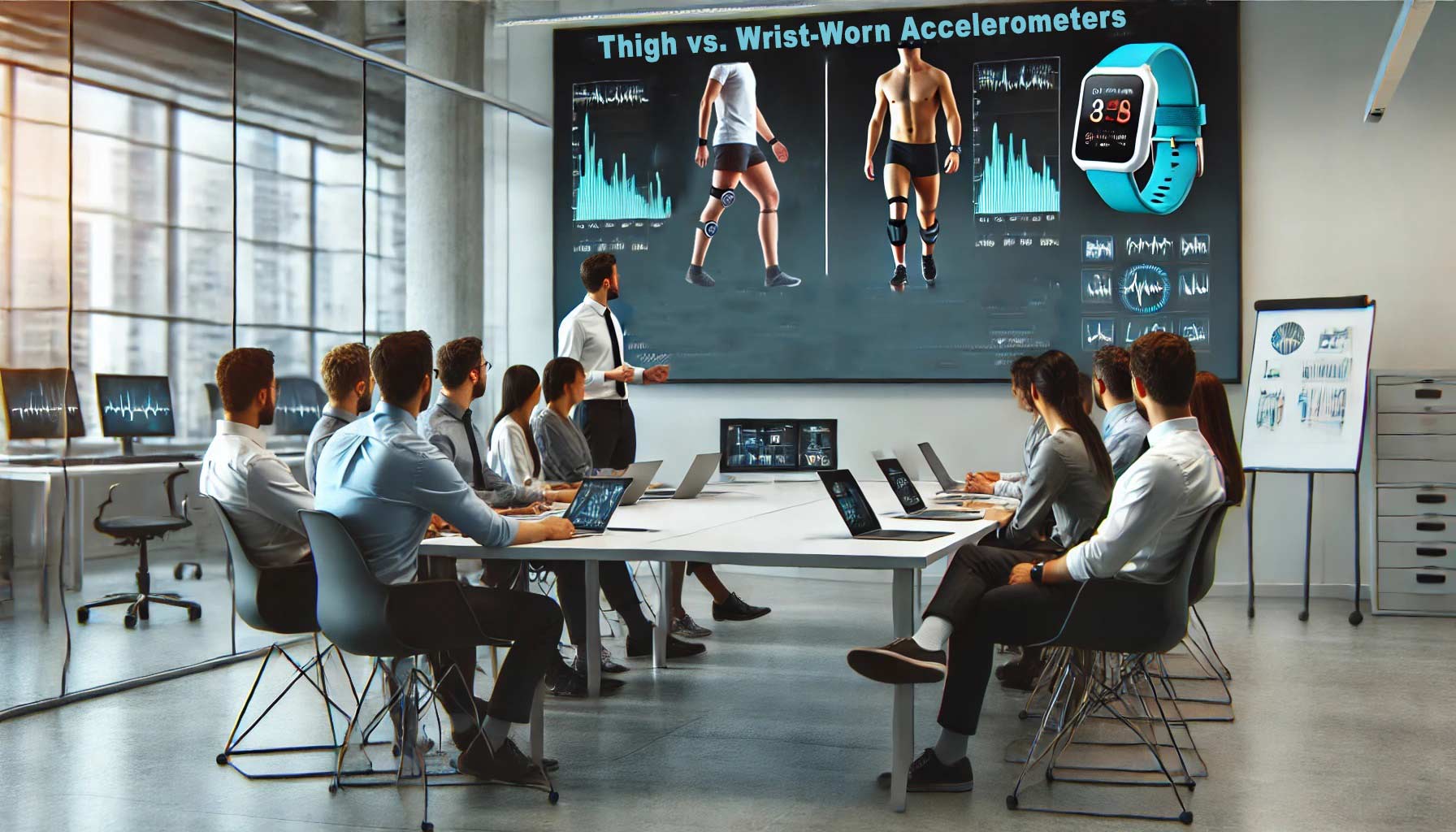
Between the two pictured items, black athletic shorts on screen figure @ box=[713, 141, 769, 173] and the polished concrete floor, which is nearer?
the polished concrete floor

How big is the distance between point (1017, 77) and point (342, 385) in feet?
16.1

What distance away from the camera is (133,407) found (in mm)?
5078

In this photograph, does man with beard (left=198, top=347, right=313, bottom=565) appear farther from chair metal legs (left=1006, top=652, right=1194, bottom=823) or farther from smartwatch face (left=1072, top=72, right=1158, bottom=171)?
smartwatch face (left=1072, top=72, right=1158, bottom=171)

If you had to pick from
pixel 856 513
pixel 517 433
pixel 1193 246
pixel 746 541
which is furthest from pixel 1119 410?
pixel 1193 246

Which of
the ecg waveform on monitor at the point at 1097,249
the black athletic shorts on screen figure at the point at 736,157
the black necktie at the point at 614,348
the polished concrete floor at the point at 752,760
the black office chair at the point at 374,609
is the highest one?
the black athletic shorts on screen figure at the point at 736,157

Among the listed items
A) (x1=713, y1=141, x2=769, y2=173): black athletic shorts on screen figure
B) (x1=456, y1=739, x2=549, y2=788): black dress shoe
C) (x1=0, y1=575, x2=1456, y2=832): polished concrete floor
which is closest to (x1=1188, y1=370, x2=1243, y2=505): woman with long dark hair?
(x1=0, y1=575, x2=1456, y2=832): polished concrete floor

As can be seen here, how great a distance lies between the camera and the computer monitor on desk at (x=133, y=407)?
494 centimetres

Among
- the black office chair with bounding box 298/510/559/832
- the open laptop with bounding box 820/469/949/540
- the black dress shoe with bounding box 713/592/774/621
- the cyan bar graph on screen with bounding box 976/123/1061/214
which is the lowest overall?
the black dress shoe with bounding box 713/592/774/621

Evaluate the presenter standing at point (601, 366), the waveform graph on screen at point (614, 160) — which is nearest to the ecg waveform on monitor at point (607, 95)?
the waveform graph on screen at point (614, 160)

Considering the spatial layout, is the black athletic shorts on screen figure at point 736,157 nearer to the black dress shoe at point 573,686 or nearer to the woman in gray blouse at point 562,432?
the woman in gray blouse at point 562,432

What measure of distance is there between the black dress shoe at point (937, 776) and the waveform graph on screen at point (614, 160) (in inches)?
197

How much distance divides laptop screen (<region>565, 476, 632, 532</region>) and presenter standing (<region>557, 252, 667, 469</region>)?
2.08m

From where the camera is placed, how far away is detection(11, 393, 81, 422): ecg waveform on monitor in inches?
179

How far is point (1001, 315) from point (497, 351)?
3.19 meters
